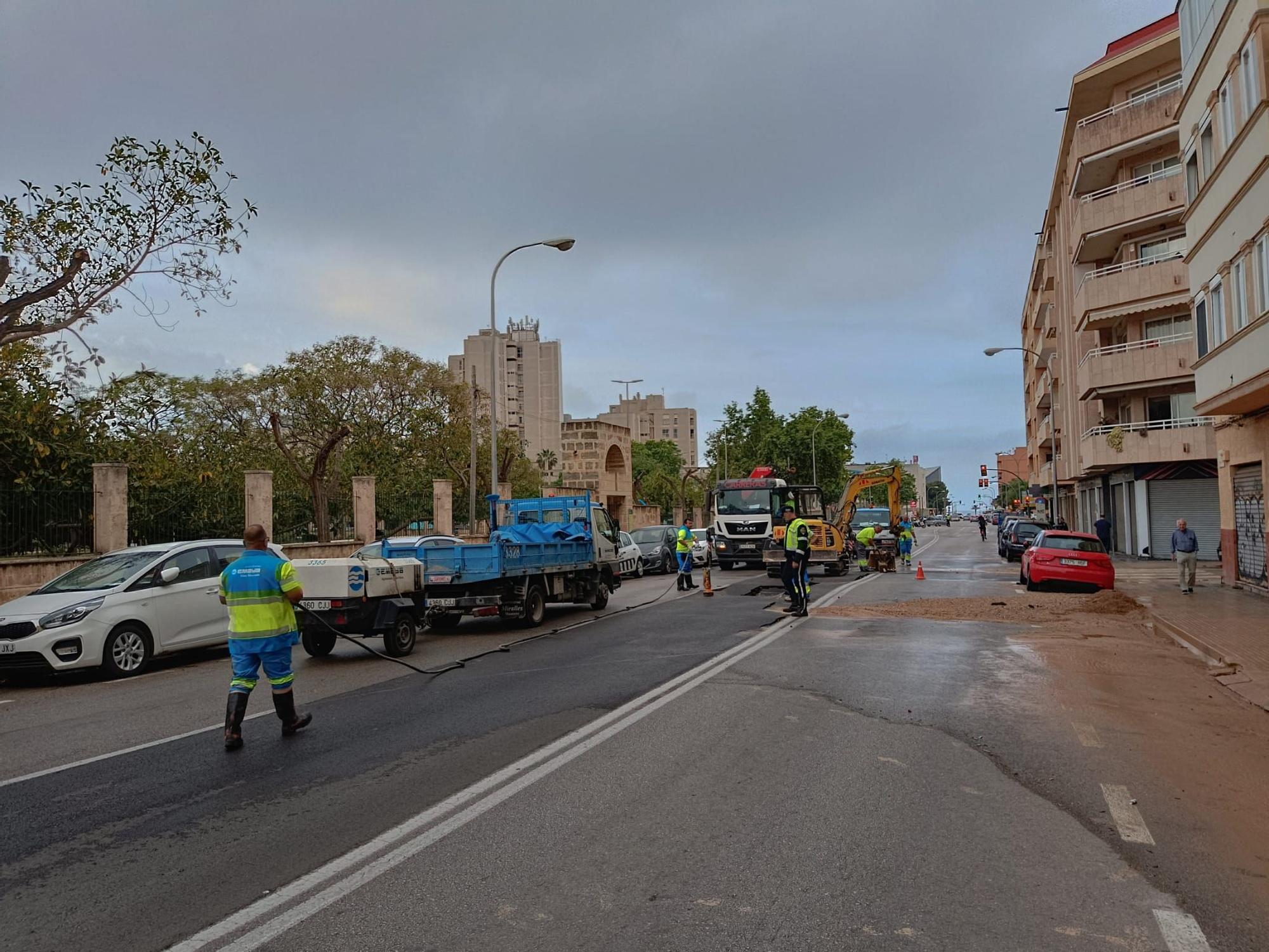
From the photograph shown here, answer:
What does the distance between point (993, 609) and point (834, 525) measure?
11.7 meters

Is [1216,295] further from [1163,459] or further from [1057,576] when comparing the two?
[1163,459]

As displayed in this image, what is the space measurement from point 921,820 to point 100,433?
1927cm

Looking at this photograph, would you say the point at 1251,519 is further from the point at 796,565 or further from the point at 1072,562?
the point at 796,565

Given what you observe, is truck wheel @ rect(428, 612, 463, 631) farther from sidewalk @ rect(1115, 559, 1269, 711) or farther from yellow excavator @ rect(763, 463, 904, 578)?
yellow excavator @ rect(763, 463, 904, 578)

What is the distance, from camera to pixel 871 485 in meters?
32.5

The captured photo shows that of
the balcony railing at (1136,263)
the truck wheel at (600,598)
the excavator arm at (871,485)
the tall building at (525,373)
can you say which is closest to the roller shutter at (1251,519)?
the excavator arm at (871,485)

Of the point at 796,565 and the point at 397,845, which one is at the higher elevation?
the point at 796,565

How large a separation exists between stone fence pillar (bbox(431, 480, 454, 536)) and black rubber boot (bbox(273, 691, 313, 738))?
23535mm

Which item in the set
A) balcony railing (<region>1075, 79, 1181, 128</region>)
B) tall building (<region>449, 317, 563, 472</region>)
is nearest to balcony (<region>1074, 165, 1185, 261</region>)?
balcony railing (<region>1075, 79, 1181, 128</region>)

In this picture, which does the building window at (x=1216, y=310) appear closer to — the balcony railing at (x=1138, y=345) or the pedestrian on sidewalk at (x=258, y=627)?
the balcony railing at (x=1138, y=345)

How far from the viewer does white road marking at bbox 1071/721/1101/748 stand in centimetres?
736

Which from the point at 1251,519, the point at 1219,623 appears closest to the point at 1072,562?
the point at 1251,519

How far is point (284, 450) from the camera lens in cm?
2472

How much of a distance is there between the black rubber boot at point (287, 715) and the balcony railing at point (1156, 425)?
102 feet
